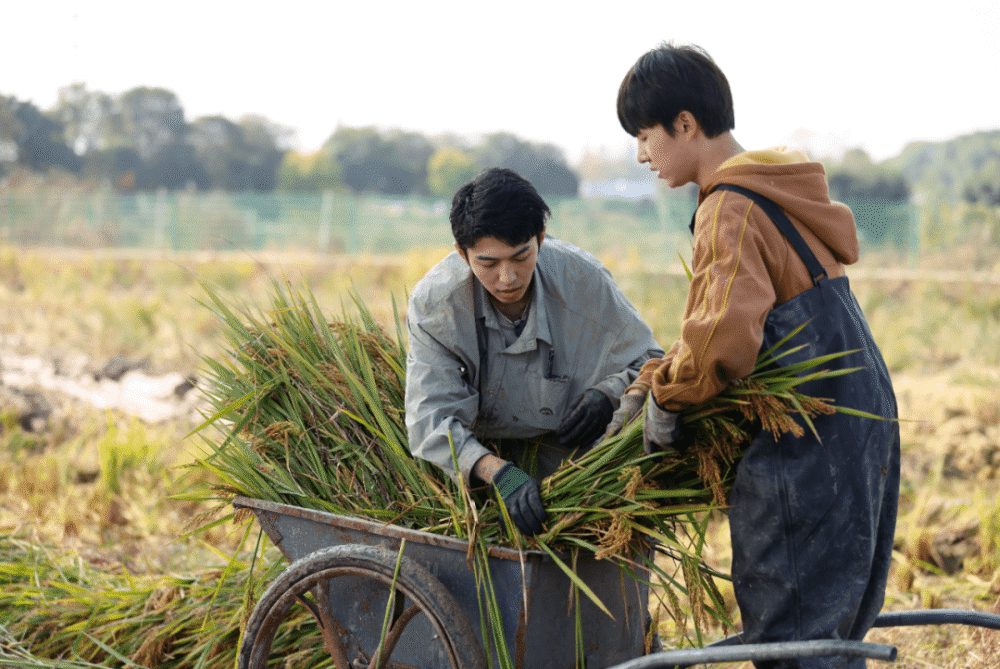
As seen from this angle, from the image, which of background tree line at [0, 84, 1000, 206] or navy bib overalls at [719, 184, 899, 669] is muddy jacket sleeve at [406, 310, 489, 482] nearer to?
navy bib overalls at [719, 184, 899, 669]

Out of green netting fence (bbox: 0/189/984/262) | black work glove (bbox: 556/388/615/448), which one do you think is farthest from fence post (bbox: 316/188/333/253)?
black work glove (bbox: 556/388/615/448)

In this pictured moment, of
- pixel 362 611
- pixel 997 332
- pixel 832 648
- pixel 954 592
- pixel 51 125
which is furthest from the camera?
pixel 51 125

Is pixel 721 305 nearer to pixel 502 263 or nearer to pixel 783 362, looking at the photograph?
pixel 783 362

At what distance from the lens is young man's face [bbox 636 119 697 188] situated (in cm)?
173

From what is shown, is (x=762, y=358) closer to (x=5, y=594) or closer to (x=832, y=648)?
(x=832, y=648)

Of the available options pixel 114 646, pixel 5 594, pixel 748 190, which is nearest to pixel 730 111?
pixel 748 190

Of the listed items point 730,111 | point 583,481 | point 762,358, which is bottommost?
point 583,481

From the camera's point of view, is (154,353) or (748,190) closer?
(748,190)

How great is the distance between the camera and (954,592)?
11.1ft

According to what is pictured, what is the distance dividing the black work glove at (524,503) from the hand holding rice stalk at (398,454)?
3cm

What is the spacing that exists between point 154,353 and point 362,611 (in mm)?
7095

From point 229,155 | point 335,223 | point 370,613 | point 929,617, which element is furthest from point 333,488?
point 229,155

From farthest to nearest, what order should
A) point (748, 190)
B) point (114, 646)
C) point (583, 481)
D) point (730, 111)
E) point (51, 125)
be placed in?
point (51, 125) < point (114, 646) < point (583, 481) < point (730, 111) < point (748, 190)

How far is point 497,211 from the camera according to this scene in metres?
2.04
